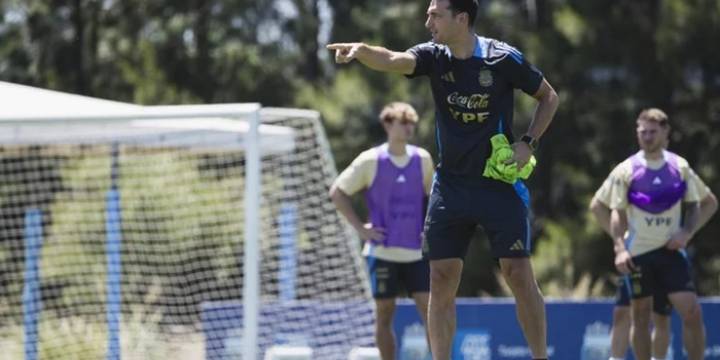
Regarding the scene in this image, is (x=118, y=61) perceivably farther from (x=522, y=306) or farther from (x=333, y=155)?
(x=522, y=306)

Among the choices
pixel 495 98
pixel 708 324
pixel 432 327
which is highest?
pixel 495 98

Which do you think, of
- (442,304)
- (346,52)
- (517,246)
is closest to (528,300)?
(517,246)

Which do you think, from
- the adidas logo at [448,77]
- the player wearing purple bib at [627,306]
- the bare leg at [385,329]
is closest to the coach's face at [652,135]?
the player wearing purple bib at [627,306]

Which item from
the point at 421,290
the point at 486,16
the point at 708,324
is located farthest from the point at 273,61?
the point at 421,290

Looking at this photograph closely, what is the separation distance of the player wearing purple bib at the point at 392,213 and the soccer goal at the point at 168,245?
106 centimetres

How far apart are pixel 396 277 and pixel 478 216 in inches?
121

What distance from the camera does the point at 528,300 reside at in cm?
732

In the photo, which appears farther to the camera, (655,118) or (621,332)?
(621,332)

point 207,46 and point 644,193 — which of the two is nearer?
point 644,193

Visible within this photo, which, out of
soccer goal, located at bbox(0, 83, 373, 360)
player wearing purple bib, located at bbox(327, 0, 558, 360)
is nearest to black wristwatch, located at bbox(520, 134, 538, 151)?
player wearing purple bib, located at bbox(327, 0, 558, 360)

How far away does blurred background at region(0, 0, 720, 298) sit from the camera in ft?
68.9

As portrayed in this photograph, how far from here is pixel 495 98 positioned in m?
7.26

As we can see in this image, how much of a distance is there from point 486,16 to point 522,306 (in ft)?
54.5

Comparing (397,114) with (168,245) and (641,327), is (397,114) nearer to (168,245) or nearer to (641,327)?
(641,327)
